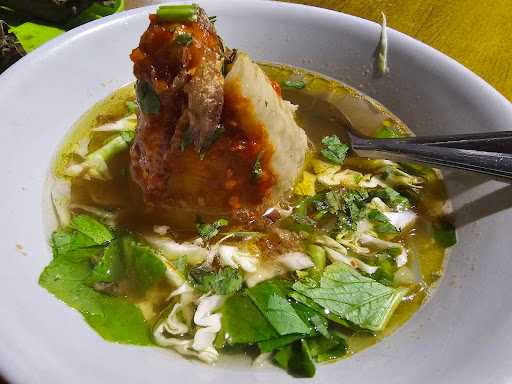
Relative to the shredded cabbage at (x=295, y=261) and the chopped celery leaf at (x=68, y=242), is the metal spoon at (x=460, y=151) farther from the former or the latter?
the chopped celery leaf at (x=68, y=242)

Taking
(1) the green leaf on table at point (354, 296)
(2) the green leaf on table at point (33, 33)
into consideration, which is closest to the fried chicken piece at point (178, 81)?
(1) the green leaf on table at point (354, 296)

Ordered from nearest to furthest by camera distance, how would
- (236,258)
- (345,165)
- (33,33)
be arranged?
1. (236,258)
2. (345,165)
3. (33,33)

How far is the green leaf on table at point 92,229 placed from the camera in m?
1.85

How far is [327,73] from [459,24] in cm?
108

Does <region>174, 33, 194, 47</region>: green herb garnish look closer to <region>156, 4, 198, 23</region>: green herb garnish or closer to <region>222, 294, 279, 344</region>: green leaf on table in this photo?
<region>156, 4, 198, 23</region>: green herb garnish

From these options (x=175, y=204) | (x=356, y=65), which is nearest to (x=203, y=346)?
(x=175, y=204)

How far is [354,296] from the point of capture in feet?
5.74

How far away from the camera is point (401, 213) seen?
214 cm

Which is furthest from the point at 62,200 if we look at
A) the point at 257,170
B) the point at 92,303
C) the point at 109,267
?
the point at 257,170

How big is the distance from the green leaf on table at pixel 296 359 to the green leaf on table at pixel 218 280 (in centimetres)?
29

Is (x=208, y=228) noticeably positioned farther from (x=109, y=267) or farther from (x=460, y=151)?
(x=460, y=151)

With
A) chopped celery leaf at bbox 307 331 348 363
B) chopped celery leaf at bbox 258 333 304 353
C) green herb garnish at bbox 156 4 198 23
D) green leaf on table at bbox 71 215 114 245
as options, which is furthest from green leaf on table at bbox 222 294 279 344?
green herb garnish at bbox 156 4 198 23

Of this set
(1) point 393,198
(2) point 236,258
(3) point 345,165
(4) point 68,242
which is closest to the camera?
(4) point 68,242

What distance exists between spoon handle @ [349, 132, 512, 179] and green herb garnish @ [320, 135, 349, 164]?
20 cm
